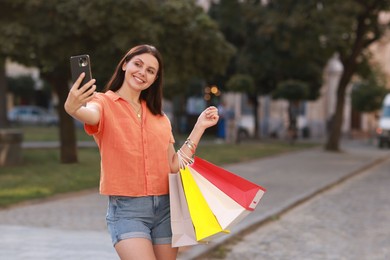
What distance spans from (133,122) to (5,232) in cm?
505

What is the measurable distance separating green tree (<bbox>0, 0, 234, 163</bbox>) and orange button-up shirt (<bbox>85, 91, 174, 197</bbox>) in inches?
408

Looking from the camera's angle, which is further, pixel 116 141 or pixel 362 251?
pixel 362 251

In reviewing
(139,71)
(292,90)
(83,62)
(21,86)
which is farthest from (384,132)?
(21,86)

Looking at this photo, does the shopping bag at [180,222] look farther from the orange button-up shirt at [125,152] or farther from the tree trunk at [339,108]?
the tree trunk at [339,108]

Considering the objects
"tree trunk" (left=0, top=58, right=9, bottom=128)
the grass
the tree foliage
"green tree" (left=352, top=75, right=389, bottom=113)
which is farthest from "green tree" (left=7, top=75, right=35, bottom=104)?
the grass

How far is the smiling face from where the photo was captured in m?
3.38

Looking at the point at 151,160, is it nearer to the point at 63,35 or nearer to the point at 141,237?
the point at 141,237

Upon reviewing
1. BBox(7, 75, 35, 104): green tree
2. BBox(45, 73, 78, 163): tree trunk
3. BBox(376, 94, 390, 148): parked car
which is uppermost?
BBox(7, 75, 35, 104): green tree

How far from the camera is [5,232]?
7809 mm

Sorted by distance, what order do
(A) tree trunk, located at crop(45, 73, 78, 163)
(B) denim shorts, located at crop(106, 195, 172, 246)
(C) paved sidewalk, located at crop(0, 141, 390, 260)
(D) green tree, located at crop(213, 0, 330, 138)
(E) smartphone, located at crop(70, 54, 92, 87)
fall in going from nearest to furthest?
(E) smartphone, located at crop(70, 54, 92, 87)
(B) denim shorts, located at crop(106, 195, 172, 246)
(C) paved sidewalk, located at crop(0, 141, 390, 260)
(A) tree trunk, located at crop(45, 73, 78, 163)
(D) green tree, located at crop(213, 0, 330, 138)

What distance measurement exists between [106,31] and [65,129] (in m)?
4.16

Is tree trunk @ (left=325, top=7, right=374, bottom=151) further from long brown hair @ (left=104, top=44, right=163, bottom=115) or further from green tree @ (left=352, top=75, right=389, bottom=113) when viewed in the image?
long brown hair @ (left=104, top=44, right=163, bottom=115)

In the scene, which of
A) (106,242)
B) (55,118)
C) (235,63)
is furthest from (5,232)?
(55,118)

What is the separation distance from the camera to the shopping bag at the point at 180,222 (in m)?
3.29
